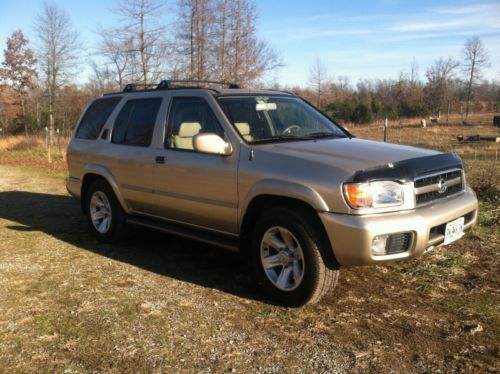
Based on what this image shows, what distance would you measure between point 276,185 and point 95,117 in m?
3.39

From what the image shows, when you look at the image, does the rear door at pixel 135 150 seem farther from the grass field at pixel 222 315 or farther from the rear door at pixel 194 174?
the grass field at pixel 222 315

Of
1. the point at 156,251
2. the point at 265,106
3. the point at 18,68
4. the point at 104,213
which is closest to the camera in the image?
the point at 265,106

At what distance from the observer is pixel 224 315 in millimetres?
3879

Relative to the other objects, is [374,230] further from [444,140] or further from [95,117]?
[444,140]

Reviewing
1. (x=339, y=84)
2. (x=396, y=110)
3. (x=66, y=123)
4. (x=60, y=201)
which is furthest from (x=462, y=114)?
(x=60, y=201)

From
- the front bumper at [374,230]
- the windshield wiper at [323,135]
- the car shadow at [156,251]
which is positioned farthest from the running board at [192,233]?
the windshield wiper at [323,135]

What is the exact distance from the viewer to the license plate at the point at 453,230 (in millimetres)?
3809

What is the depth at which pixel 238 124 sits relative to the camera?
4504 mm

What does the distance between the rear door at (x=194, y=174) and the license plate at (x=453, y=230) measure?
5.72 ft

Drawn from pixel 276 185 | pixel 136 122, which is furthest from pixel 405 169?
pixel 136 122

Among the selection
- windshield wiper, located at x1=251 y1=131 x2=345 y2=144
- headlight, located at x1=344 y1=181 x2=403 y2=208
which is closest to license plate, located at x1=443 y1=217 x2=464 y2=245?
headlight, located at x1=344 y1=181 x2=403 y2=208

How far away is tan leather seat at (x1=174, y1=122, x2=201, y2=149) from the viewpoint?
4820mm

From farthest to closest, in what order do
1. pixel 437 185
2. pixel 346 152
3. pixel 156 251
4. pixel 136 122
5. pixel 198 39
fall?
1. pixel 198 39
2. pixel 156 251
3. pixel 136 122
4. pixel 346 152
5. pixel 437 185

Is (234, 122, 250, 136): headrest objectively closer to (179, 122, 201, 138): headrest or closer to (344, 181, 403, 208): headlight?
(179, 122, 201, 138): headrest
